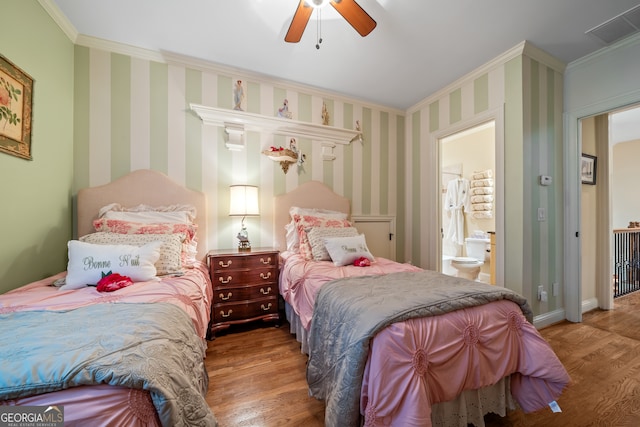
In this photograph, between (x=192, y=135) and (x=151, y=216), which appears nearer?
(x=151, y=216)

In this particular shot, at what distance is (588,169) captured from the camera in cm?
286

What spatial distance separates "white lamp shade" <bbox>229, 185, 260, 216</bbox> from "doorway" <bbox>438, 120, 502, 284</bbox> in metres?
3.08

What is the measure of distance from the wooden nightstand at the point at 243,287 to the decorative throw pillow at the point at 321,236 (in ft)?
1.28

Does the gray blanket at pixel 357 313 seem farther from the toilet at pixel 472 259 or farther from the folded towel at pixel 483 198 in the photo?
the folded towel at pixel 483 198

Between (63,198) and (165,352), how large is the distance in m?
2.11

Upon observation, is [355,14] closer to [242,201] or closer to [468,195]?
[242,201]

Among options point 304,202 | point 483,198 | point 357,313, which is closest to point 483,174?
point 483,198

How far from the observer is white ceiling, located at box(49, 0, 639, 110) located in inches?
71.5

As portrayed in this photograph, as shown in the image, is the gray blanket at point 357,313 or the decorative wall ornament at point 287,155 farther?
the decorative wall ornament at point 287,155

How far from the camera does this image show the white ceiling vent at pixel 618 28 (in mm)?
1875

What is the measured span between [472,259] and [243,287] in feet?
10.9

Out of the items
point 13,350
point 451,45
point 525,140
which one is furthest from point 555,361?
point 451,45

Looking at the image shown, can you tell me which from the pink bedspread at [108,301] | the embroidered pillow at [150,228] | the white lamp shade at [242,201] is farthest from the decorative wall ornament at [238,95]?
the pink bedspread at [108,301]

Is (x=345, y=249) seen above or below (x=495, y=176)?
below
